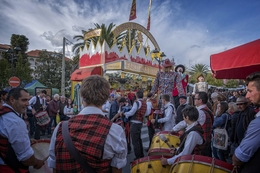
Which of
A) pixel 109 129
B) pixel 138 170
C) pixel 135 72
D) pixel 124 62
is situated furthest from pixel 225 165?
pixel 135 72

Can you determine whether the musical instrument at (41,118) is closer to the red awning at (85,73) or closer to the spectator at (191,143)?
the spectator at (191,143)

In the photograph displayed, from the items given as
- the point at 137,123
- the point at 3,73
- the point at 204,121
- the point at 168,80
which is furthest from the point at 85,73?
the point at 204,121

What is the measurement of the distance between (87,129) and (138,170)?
1.57 m

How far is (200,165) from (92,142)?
1311 millimetres

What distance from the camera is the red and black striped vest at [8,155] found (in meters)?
2.00

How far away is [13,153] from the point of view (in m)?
2.05

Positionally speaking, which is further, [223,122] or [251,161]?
[223,122]

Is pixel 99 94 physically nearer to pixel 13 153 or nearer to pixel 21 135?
pixel 21 135

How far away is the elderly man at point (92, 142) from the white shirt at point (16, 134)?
0.53 m

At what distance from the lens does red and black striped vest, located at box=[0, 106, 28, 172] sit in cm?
200

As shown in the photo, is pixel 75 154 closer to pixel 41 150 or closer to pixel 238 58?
pixel 41 150

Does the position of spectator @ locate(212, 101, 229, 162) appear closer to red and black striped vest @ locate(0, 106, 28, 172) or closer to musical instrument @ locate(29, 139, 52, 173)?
musical instrument @ locate(29, 139, 52, 173)

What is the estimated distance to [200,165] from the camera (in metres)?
2.15

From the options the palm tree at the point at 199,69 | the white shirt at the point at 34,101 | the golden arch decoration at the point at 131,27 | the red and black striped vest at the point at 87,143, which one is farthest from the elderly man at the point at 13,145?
the palm tree at the point at 199,69
